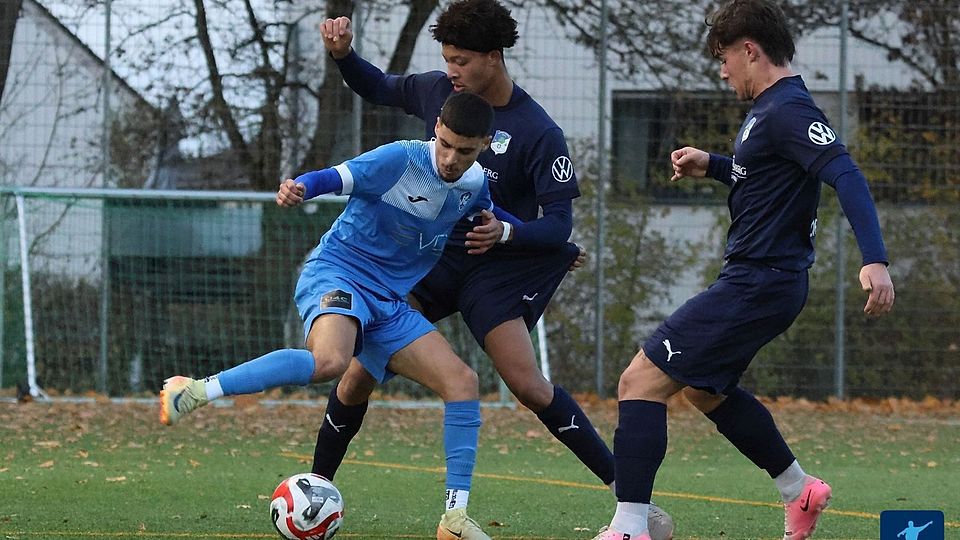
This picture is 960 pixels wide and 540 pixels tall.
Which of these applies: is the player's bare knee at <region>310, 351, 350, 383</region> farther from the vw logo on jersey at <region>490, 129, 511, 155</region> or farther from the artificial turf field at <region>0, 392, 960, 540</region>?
the vw logo on jersey at <region>490, 129, 511, 155</region>

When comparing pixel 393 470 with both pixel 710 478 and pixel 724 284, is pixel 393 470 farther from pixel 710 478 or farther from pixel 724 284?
pixel 724 284

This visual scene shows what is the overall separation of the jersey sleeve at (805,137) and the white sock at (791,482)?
1212mm

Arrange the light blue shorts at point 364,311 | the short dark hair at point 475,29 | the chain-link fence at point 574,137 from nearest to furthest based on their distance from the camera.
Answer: the light blue shorts at point 364,311
the short dark hair at point 475,29
the chain-link fence at point 574,137

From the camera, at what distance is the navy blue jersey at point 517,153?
5.98 metres

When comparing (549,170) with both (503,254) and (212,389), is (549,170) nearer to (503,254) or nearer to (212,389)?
(503,254)

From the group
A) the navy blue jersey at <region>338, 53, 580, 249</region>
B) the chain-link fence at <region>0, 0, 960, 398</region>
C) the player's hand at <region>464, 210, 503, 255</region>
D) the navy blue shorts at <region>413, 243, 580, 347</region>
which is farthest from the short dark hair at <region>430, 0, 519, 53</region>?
the chain-link fence at <region>0, 0, 960, 398</region>

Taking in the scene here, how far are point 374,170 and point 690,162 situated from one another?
1.23m

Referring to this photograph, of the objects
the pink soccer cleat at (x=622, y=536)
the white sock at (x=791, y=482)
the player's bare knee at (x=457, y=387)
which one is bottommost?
the pink soccer cleat at (x=622, y=536)

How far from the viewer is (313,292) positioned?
5445mm

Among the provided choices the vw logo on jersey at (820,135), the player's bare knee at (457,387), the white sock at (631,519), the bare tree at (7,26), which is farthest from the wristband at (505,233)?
the bare tree at (7,26)

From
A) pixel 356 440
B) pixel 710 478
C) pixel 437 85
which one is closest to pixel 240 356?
pixel 356 440

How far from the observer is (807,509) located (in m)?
5.26

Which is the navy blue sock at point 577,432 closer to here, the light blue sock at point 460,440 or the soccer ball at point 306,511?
the light blue sock at point 460,440

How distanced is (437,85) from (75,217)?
22.1 feet
